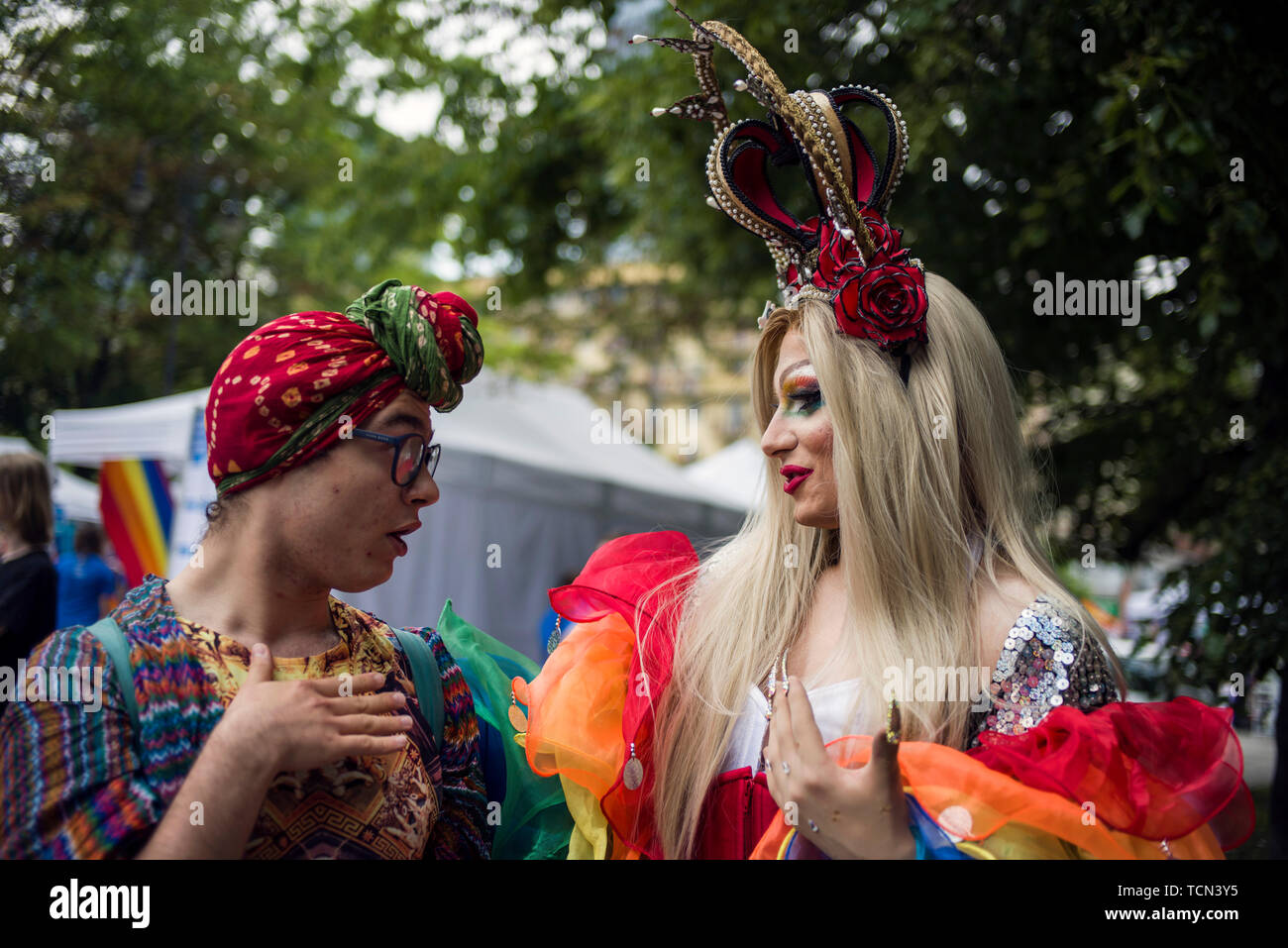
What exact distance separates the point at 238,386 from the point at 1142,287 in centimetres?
509

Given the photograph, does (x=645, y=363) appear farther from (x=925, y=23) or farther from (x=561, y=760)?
(x=561, y=760)

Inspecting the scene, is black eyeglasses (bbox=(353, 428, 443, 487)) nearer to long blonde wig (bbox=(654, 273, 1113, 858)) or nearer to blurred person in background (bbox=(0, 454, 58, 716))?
long blonde wig (bbox=(654, 273, 1113, 858))

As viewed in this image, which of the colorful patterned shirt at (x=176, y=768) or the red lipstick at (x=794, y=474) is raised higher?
the red lipstick at (x=794, y=474)

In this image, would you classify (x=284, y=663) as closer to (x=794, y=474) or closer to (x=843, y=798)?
(x=843, y=798)

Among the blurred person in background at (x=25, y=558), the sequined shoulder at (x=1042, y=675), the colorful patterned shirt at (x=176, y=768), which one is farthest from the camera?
the blurred person in background at (x=25, y=558)

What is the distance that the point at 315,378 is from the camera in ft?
5.12

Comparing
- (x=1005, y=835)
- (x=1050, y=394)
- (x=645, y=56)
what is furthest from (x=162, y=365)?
(x=1005, y=835)

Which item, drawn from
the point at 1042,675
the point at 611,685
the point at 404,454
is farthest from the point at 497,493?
the point at 1042,675

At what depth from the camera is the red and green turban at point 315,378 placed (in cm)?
155

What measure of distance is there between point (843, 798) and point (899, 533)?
58 centimetres

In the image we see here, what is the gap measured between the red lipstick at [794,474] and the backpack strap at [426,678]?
78 centimetres

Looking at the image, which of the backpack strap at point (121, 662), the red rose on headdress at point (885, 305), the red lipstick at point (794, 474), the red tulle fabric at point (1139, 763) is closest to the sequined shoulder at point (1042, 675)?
the red tulle fabric at point (1139, 763)

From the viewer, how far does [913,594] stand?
6.25 feet

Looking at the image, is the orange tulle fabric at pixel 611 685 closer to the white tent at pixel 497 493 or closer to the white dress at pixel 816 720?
the white dress at pixel 816 720
